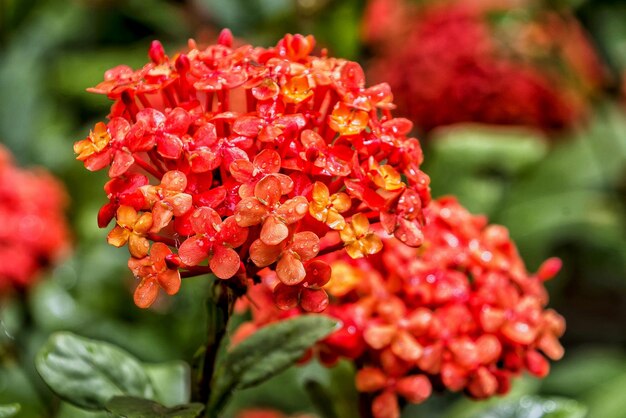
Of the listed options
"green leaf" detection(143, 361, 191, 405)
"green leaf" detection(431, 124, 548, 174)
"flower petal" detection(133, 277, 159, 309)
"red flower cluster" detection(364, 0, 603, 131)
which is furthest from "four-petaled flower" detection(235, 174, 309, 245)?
"red flower cluster" detection(364, 0, 603, 131)

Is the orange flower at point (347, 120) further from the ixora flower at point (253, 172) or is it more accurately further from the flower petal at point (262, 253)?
the flower petal at point (262, 253)

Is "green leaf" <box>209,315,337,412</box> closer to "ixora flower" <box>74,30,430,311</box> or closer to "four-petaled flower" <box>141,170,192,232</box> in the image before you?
"ixora flower" <box>74,30,430,311</box>

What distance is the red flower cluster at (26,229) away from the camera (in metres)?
1.62

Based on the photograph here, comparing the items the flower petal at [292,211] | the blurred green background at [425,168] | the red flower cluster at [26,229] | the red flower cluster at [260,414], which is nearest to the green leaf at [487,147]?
the blurred green background at [425,168]

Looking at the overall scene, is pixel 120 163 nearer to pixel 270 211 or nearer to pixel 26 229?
pixel 270 211

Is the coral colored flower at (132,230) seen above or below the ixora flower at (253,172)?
below

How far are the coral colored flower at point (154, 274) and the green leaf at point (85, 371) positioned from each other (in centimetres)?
21

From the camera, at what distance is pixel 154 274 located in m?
0.78

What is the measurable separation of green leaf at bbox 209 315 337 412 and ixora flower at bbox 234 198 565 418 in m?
0.05

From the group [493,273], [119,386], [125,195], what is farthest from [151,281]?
[493,273]

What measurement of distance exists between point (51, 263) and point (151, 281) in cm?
112

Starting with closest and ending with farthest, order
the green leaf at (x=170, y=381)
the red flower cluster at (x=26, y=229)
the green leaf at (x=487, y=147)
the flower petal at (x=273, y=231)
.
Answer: the flower petal at (x=273, y=231)
the green leaf at (x=170, y=381)
the red flower cluster at (x=26, y=229)
the green leaf at (x=487, y=147)

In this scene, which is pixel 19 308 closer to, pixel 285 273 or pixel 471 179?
pixel 471 179

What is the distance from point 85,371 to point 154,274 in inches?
9.1
